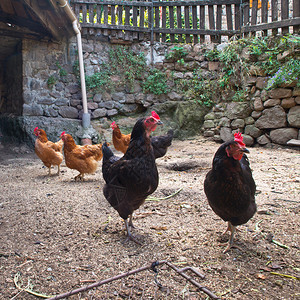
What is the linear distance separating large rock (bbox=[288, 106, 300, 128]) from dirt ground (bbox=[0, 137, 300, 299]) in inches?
105

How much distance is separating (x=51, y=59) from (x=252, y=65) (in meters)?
5.47

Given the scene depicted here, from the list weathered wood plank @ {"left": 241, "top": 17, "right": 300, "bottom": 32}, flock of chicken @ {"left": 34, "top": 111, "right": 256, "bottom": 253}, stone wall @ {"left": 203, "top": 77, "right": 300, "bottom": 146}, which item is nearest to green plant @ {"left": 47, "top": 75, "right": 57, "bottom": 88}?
stone wall @ {"left": 203, "top": 77, "right": 300, "bottom": 146}

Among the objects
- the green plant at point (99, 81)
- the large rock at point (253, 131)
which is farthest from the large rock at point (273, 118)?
the green plant at point (99, 81)

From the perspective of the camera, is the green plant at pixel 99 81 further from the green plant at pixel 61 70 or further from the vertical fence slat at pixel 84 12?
the vertical fence slat at pixel 84 12

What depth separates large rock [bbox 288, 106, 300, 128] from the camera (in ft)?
19.2

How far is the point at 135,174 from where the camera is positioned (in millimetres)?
2090

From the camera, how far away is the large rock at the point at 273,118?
239 inches

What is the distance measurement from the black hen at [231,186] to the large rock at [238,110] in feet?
16.7

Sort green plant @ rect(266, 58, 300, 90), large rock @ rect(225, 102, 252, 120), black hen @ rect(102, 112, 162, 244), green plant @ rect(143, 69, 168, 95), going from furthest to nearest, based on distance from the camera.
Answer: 1. green plant @ rect(143, 69, 168, 95)
2. large rock @ rect(225, 102, 252, 120)
3. green plant @ rect(266, 58, 300, 90)
4. black hen @ rect(102, 112, 162, 244)

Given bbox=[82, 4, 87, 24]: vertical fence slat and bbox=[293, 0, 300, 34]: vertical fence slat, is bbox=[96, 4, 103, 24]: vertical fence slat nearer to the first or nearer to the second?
bbox=[82, 4, 87, 24]: vertical fence slat

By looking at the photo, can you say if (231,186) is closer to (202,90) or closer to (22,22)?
(202,90)

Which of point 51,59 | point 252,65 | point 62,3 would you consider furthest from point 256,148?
point 51,59

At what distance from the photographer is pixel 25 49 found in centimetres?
676

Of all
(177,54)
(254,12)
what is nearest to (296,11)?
(254,12)
